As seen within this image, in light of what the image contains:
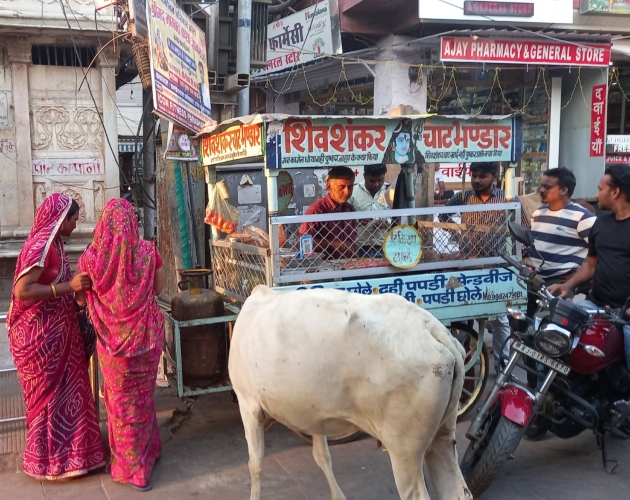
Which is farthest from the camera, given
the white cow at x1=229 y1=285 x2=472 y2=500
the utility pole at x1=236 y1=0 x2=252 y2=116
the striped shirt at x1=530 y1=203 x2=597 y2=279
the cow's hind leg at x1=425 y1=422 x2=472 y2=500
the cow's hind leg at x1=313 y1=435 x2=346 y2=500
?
the utility pole at x1=236 y1=0 x2=252 y2=116

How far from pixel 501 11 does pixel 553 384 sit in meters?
7.76

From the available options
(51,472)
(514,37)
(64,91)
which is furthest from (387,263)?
(514,37)

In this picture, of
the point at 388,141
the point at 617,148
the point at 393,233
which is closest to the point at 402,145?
the point at 388,141

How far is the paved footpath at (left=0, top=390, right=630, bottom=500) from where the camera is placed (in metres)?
3.51

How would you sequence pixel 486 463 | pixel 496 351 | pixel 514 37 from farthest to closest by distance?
pixel 514 37 < pixel 496 351 < pixel 486 463

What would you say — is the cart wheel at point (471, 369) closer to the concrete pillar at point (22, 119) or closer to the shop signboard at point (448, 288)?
the shop signboard at point (448, 288)

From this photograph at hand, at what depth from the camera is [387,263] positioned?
163 inches

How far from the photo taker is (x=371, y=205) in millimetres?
5523

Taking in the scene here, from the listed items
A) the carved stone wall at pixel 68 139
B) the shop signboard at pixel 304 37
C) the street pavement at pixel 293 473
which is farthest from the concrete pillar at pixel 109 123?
the street pavement at pixel 293 473

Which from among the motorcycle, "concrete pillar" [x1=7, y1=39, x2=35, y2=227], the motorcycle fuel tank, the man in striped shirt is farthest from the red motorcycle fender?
"concrete pillar" [x1=7, y1=39, x2=35, y2=227]

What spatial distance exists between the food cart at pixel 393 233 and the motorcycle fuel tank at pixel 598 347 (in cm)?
85

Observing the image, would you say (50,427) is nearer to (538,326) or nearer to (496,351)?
(538,326)

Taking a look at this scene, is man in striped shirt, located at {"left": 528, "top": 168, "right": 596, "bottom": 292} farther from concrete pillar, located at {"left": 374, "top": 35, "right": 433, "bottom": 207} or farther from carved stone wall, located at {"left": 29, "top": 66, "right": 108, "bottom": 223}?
carved stone wall, located at {"left": 29, "top": 66, "right": 108, "bottom": 223}

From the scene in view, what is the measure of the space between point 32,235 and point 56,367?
0.77 metres
